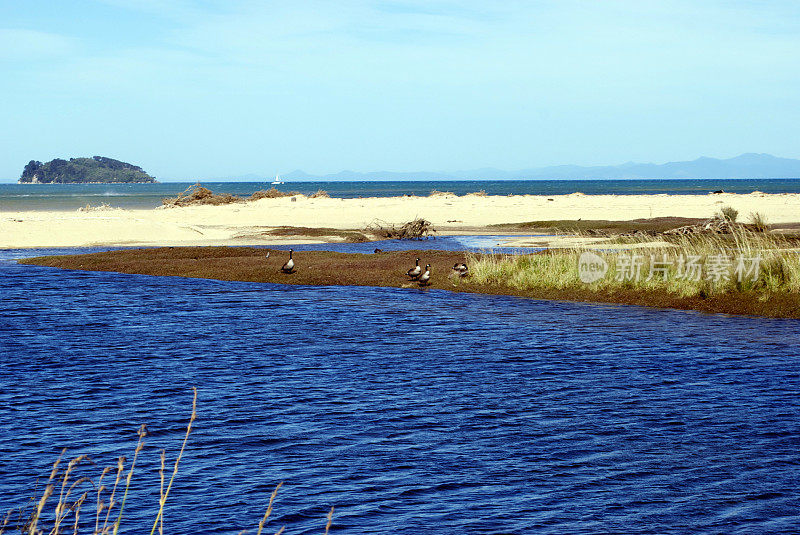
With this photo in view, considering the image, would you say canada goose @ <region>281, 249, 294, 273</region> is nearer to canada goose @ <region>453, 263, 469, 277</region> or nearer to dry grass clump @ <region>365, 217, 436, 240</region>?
canada goose @ <region>453, 263, 469, 277</region>

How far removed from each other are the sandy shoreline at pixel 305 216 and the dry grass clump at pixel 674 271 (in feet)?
72.8

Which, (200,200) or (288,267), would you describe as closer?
(288,267)

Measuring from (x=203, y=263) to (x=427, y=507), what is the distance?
2675cm

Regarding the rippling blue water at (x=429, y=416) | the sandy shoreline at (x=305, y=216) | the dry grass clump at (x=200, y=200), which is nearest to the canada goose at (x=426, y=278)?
the rippling blue water at (x=429, y=416)

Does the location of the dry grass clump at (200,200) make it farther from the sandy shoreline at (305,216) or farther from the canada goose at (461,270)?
the canada goose at (461,270)

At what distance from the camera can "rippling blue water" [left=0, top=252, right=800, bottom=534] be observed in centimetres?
938

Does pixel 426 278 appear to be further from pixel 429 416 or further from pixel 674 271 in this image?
pixel 429 416

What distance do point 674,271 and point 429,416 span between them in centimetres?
1514

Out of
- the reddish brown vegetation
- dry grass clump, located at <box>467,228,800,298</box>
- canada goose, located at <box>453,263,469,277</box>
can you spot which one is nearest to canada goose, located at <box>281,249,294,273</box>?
the reddish brown vegetation

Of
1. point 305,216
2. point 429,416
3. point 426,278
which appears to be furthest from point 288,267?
point 305,216

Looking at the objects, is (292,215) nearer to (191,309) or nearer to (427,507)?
(191,309)

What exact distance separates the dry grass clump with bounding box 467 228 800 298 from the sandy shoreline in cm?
2219

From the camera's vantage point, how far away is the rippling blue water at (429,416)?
30.8ft

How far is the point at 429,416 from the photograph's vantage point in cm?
1286
